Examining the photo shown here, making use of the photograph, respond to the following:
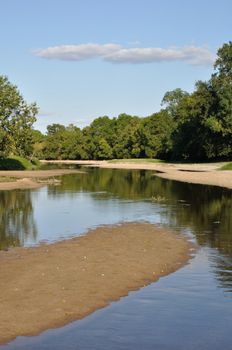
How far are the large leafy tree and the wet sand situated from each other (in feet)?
197

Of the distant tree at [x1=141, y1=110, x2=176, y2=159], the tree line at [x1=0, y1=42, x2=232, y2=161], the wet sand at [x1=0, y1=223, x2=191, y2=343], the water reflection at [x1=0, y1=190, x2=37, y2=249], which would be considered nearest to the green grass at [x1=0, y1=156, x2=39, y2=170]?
the tree line at [x1=0, y1=42, x2=232, y2=161]

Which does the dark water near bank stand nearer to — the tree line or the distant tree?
the tree line

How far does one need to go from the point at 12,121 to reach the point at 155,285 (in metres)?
71.1

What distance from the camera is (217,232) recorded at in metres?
27.3

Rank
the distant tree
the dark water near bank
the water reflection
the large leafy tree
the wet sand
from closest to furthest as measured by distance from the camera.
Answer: the dark water near bank, the wet sand, the water reflection, the large leafy tree, the distant tree

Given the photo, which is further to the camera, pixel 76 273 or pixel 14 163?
pixel 14 163

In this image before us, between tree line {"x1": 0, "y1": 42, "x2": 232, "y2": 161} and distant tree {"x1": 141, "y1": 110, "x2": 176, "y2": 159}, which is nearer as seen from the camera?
tree line {"x1": 0, "y1": 42, "x2": 232, "y2": 161}

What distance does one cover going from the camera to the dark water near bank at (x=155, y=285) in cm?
1183

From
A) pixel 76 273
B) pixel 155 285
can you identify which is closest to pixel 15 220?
pixel 76 273

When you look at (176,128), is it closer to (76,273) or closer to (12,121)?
(12,121)

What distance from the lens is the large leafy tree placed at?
82.4 metres

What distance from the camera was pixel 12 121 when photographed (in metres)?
84.0

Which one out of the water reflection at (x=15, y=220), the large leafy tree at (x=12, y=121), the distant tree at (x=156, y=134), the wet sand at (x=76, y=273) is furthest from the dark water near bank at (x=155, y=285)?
the distant tree at (x=156, y=134)

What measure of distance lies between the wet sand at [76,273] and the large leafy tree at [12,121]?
6000 centimetres
